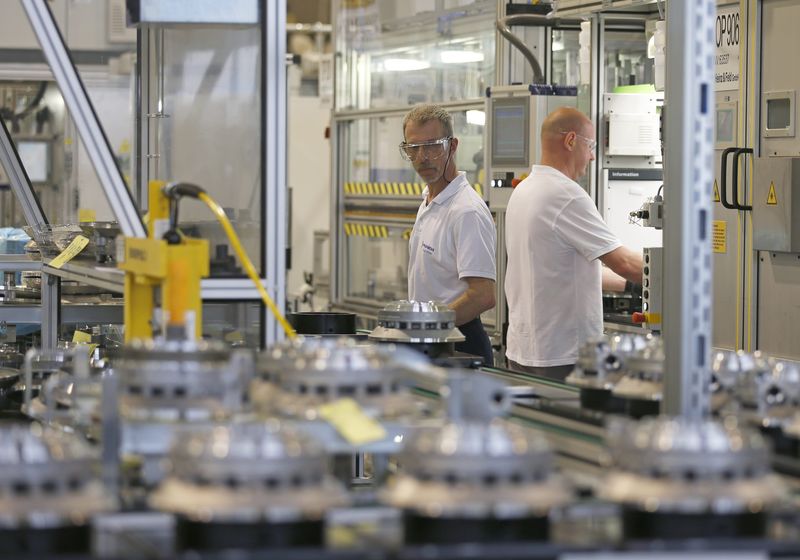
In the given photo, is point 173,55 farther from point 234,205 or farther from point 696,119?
point 696,119

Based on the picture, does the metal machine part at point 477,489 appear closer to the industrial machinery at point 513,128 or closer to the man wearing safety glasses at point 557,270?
the man wearing safety glasses at point 557,270

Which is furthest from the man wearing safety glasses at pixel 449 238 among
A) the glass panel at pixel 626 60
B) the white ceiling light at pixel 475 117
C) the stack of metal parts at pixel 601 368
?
the white ceiling light at pixel 475 117

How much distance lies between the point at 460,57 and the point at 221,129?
444 centimetres

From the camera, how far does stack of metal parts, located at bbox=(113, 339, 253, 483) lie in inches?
85.0

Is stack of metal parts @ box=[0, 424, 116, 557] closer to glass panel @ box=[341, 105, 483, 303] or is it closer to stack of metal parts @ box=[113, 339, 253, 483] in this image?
stack of metal parts @ box=[113, 339, 253, 483]

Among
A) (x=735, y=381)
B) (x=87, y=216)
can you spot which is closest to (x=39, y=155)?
(x=87, y=216)

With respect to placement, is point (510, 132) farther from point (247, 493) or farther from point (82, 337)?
point (247, 493)

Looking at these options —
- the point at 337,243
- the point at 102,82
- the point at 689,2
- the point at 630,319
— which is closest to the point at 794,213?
the point at 630,319

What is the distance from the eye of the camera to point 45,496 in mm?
1866

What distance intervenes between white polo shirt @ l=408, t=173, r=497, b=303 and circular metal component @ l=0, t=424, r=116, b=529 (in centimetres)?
302

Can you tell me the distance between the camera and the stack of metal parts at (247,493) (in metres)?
1.81

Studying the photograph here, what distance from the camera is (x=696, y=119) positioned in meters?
2.49

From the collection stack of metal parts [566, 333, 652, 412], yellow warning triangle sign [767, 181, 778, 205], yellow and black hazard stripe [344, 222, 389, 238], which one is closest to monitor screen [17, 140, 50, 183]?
yellow and black hazard stripe [344, 222, 389, 238]

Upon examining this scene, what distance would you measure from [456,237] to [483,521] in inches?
123
